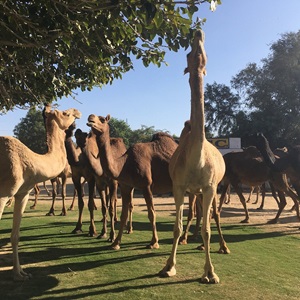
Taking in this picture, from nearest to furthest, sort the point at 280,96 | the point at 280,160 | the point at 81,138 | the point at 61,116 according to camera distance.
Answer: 1. the point at 61,116
2. the point at 81,138
3. the point at 280,160
4. the point at 280,96

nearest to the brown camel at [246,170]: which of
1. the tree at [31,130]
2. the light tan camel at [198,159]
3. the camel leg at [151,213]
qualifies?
the camel leg at [151,213]

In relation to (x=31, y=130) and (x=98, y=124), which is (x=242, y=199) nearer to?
(x=98, y=124)

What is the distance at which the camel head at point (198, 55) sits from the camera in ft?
15.8

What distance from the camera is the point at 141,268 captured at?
18.0 feet

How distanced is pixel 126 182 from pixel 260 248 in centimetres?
329

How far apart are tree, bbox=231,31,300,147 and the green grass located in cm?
2230

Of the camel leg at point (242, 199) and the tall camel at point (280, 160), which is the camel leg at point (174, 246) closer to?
the tall camel at point (280, 160)

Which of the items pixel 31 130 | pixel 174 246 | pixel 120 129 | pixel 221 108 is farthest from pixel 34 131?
pixel 174 246

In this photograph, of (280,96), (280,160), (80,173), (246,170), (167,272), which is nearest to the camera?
(167,272)

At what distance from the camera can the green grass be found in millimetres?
4465

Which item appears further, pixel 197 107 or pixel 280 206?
pixel 280 206

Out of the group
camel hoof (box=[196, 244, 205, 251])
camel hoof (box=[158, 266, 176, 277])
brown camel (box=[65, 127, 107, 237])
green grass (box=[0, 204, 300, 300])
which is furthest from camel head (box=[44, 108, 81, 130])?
camel hoof (box=[196, 244, 205, 251])

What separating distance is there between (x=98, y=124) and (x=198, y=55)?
2799 mm

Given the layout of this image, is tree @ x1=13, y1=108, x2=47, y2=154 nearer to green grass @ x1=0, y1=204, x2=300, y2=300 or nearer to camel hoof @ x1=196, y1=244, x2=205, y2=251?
green grass @ x1=0, y1=204, x2=300, y2=300
